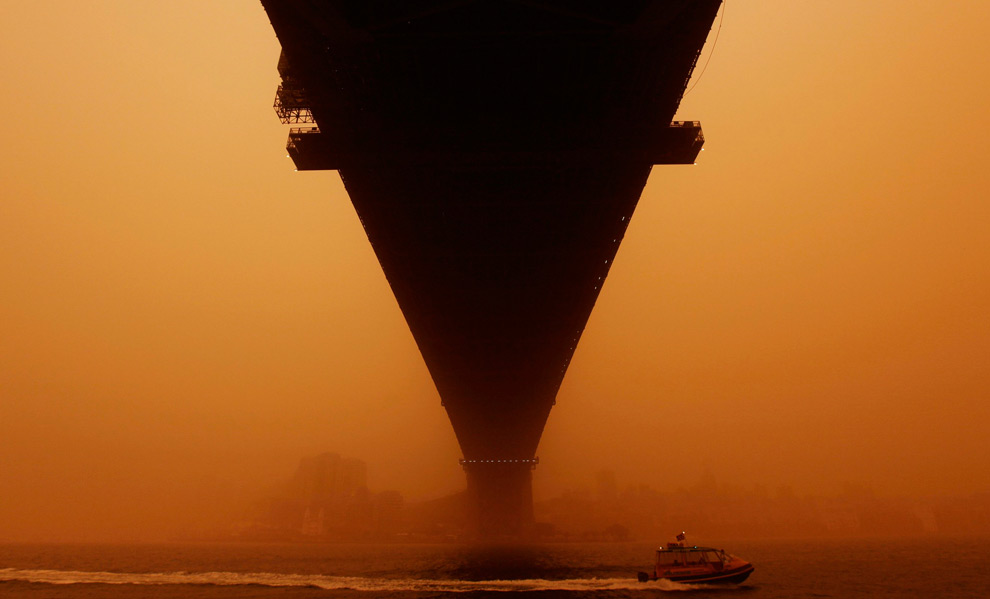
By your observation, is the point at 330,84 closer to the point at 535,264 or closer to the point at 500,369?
the point at 535,264

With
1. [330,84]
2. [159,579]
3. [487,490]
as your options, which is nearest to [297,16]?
[330,84]

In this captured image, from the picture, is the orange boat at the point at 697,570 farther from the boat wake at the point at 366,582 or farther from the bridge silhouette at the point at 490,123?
the bridge silhouette at the point at 490,123

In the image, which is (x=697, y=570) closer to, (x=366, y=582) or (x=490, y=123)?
(x=366, y=582)

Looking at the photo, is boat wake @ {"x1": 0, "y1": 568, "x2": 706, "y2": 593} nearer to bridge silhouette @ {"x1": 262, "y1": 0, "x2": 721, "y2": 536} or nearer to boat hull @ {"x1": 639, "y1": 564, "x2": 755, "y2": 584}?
boat hull @ {"x1": 639, "y1": 564, "x2": 755, "y2": 584}

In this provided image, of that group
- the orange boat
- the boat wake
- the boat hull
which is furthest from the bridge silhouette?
the boat wake

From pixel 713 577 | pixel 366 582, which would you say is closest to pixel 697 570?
pixel 713 577

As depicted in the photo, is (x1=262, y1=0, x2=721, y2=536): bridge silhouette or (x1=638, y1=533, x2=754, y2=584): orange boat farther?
(x1=638, y1=533, x2=754, y2=584): orange boat

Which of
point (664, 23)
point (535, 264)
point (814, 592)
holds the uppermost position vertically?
point (535, 264)
